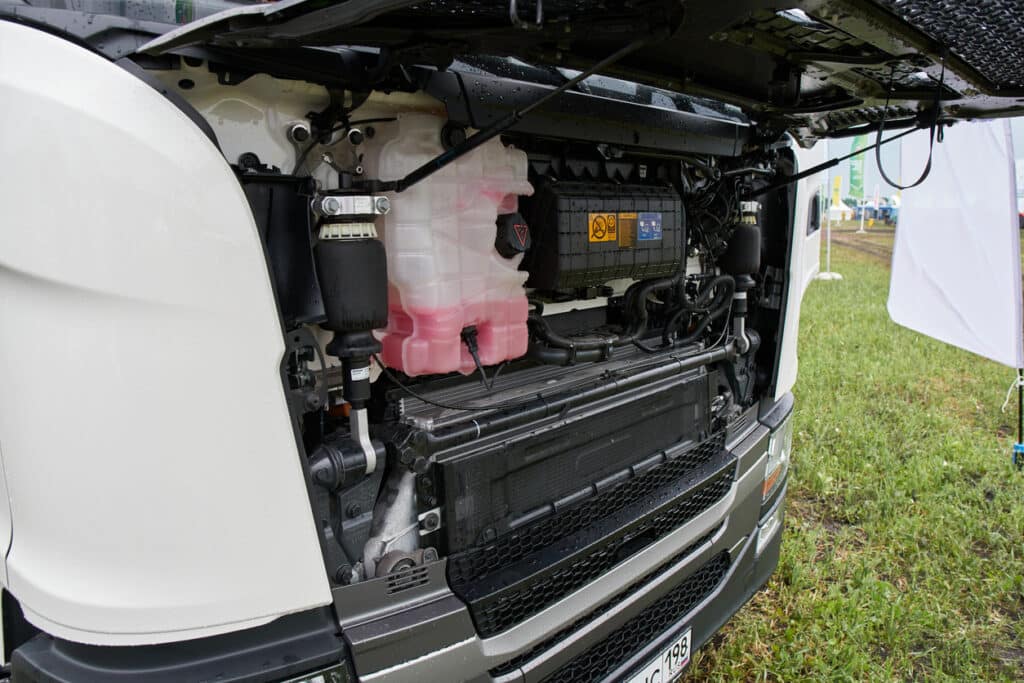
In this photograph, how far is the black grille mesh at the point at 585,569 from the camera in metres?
1.61

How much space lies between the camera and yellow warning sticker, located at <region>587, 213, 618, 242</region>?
1.93 m

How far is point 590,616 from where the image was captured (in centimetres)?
183

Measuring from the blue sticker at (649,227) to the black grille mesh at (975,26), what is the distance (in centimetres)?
81

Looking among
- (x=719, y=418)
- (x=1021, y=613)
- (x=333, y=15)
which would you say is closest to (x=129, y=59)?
(x=333, y=15)

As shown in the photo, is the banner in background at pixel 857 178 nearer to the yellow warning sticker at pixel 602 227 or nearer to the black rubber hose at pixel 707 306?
the black rubber hose at pixel 707 306

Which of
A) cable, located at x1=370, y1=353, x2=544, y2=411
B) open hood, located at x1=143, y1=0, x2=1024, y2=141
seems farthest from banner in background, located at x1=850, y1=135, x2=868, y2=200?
cable, located at x1=370, y1=353, x2=544, y2=411

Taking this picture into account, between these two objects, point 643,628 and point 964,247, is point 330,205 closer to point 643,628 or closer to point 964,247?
point 643,628

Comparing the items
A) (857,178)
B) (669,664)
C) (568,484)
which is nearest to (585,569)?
(568,484)

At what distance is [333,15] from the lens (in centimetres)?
109

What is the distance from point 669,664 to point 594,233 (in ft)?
4.18

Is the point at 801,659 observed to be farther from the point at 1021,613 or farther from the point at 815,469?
the point at 815,469

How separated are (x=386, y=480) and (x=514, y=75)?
1.04m

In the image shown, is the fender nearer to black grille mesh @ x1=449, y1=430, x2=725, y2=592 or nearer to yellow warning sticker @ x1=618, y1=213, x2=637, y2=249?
black grille mesh @ x1=449, y1=430, x2=725, y2=592

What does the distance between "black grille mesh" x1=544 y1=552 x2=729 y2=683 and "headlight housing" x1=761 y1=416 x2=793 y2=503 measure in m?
0.41
